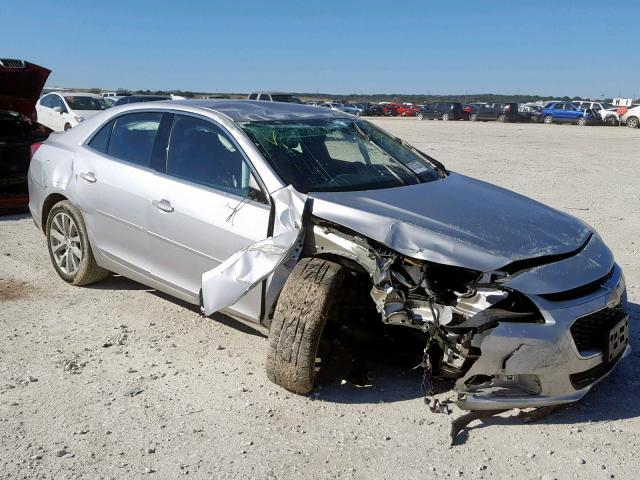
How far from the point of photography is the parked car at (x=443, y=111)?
49.2 metres

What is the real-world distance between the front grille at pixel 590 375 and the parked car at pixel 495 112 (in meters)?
44.9

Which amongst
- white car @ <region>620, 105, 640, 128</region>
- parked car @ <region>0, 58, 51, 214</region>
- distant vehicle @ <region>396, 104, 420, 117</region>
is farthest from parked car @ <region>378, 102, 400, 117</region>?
parked car @ <region>0, 58, 51, 214</region>

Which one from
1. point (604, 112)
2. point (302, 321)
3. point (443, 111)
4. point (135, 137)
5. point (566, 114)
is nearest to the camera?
point (302, 321)

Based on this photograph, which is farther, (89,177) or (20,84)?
(20,84)

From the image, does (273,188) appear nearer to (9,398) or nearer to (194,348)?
(194,348)

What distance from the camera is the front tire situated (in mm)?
5366

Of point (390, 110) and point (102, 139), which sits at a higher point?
point (102, 139)

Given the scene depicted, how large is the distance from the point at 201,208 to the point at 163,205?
38 cm

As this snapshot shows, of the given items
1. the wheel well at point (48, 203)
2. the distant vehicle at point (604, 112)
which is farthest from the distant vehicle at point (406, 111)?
the wheel well at point (48, 203)

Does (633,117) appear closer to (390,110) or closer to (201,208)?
(390,110)

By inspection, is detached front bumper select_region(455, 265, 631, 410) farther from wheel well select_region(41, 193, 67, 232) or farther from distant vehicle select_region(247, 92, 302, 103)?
distant vehicle select_region(247, 92, 302, 103)

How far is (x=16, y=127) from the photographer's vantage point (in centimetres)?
936

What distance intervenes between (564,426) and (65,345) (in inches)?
126

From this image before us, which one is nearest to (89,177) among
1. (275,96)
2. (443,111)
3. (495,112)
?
(275,96)
